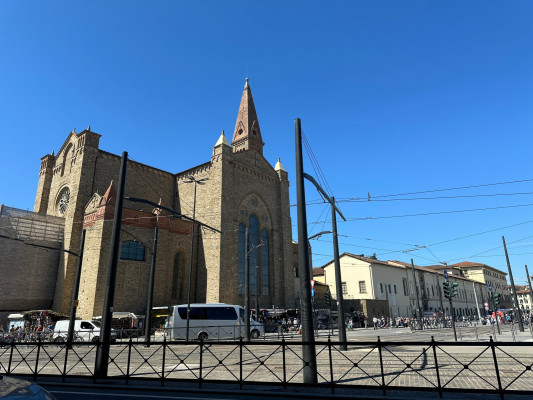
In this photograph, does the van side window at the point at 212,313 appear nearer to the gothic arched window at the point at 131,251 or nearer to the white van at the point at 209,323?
the white van at the point at 209,323

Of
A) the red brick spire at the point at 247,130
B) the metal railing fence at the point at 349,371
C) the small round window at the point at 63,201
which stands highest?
the red brick spire at the point at 247,130

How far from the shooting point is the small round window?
108 ft

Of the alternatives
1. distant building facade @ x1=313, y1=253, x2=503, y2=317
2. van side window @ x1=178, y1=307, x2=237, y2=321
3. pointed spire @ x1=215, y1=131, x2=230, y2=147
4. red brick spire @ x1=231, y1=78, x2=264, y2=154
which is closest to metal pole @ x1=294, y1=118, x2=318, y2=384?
van side window @ x1=178, y1=307, x2=237, y2=321

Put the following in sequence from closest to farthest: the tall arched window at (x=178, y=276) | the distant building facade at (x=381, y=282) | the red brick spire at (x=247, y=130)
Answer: the tall arched window at (x=178, y=276)
the red brick spire at (x=247, y=130)
the distant building facade at (x=381, y=282)

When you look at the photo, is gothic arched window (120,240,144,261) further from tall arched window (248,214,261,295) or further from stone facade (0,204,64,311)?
tall arched window (248,214,261,295)

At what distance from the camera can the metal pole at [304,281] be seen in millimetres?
7684

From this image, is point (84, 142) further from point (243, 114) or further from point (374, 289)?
point (374, 289)

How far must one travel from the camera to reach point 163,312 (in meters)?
27.5

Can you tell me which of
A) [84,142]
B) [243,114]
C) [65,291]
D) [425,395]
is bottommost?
[425,395]

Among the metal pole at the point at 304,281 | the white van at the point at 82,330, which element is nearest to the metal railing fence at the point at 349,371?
the metal pole at the point at 304,281

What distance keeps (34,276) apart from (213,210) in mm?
16031

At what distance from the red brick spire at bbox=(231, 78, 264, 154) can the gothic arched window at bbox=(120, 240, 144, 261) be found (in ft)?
64.9

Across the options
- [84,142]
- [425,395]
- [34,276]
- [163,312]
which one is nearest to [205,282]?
[163,312]

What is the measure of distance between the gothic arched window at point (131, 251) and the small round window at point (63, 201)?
8.65 m
